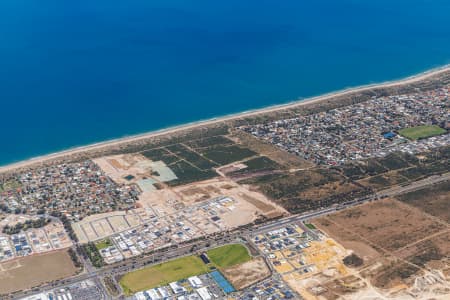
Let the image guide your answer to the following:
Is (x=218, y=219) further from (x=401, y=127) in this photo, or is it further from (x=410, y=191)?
(x=401, y=127)

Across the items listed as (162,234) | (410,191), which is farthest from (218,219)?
(410,191)

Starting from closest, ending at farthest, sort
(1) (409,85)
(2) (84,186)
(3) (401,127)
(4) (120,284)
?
(4) (120,284)
(2) (84,186)
(3) (401,127)
(1) (409,85)

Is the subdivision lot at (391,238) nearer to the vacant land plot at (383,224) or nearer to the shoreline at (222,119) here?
the vacant land plot at (383,224)

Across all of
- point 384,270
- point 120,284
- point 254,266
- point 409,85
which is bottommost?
point 384,270

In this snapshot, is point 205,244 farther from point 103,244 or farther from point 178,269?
point 103,244

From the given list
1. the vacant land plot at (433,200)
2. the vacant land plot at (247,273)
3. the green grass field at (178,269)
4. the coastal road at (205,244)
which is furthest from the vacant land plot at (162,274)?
the vacant land plot at (433,200)

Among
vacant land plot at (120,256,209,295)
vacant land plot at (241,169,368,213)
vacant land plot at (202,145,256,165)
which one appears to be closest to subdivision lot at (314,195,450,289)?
vacant land plot at (241,169,368,213)

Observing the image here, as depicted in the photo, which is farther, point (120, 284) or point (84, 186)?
point (84, 186)
